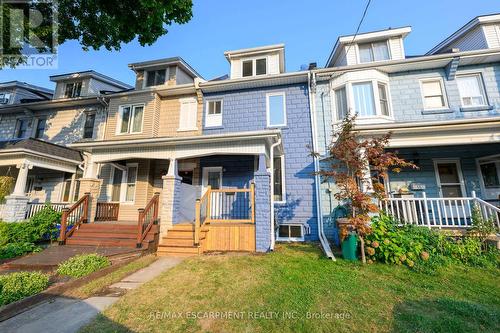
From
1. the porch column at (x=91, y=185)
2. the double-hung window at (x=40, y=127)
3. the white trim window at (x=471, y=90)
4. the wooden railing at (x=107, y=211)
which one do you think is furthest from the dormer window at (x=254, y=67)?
the double-hung window at (x=40, y=127)

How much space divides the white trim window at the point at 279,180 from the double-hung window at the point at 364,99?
3.59 metres

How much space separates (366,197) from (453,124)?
4223mm

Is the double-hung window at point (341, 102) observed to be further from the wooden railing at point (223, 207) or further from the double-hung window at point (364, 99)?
the wooden railing at point (223, 207)

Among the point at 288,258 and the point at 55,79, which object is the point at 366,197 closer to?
the point at 288,258

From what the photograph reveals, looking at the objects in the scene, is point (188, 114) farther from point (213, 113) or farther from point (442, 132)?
point (442, 132)

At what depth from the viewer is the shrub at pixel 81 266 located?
185 inches

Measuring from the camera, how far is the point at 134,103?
11.0 metres

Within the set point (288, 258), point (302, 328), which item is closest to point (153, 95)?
point (288, 258)

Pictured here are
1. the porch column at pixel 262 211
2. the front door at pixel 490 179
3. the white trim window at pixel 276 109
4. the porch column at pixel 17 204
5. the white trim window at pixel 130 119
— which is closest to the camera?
the porch column at pixel 262 211

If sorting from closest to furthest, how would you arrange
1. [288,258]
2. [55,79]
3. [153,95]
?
[288,258] < [153,95] < [55,79]

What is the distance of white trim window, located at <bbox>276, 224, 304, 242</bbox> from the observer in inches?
324

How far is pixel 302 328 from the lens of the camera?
9.26 feet

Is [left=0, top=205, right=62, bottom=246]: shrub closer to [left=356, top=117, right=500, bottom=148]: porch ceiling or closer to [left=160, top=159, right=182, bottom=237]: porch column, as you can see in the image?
[left=160, top=159, right=182, bottom=237]: porch column

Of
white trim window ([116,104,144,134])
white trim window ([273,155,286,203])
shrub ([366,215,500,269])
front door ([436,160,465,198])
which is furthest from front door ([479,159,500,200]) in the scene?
white trim window ([116,104,144,134])
